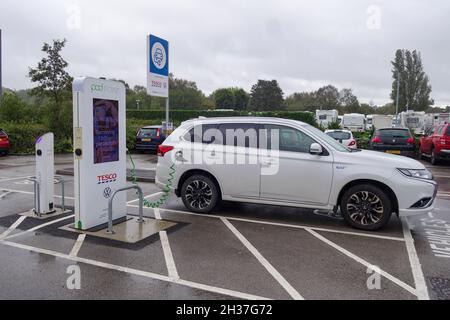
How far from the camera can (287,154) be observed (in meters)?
6.89

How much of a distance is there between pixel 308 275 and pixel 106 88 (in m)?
4.03

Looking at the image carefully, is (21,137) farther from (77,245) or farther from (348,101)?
(348,101)

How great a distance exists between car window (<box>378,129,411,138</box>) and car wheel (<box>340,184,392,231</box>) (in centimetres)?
1042

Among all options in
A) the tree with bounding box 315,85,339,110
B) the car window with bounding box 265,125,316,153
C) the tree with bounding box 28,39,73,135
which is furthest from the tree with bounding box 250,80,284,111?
the car window with bounding box 265,125,316,153

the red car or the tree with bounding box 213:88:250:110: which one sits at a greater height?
the tree with bounding box 213:88:250:110

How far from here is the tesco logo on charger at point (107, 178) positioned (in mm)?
6348

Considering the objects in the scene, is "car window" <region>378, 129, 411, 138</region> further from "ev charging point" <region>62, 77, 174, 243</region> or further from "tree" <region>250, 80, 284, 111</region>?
"tree" <region>250, 80, 284, 111</region>

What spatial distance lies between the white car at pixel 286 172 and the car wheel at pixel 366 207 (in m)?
0.01

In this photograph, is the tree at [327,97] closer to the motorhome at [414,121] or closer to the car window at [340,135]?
the motorhome at [414,121]

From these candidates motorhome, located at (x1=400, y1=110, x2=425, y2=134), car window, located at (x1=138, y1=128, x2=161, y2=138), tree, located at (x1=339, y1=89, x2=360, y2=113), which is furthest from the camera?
tree, located at (x1=339, y1=89, x2=360, y2=113)

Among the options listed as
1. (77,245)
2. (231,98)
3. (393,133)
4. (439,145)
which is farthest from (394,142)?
(231,98)

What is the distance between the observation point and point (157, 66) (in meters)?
11.1

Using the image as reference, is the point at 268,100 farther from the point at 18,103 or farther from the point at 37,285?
the point at 37,285

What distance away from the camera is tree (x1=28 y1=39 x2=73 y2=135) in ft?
70.6
